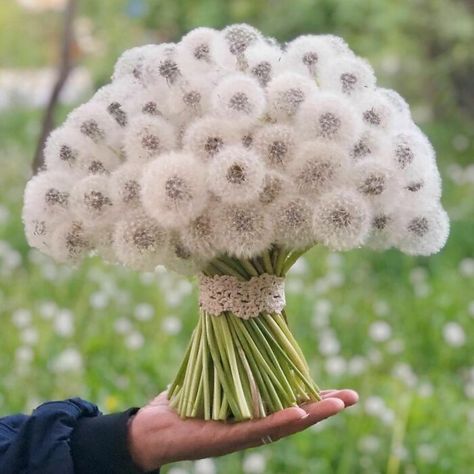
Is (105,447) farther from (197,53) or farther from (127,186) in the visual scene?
(197,53)

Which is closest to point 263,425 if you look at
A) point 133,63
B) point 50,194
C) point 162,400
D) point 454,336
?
point 162,400

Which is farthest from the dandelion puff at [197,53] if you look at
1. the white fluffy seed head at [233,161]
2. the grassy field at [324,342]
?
the grassy field at [324,342]

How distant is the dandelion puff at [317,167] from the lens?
1.13 m

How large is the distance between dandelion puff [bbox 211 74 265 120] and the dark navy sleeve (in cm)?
42

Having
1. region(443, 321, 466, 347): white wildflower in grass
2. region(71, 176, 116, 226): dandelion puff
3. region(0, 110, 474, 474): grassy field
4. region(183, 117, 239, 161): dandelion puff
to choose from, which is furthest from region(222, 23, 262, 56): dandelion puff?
region(443, 321, 466, 347): white wildflower in grass

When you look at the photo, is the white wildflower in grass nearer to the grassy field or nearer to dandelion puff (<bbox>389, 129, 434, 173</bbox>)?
the grassy field

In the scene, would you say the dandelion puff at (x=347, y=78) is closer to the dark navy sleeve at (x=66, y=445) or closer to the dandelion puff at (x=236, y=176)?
the dandelion puff at (x=236, y=176)

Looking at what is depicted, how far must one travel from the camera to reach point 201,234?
114 cm

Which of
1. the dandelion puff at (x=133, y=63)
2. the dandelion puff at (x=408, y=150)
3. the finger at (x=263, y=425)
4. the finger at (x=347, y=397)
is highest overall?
the dandelion puff at (x=133, y=63)

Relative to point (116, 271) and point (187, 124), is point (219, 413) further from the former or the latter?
point (116, 271)

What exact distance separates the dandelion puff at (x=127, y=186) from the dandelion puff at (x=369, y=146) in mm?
257

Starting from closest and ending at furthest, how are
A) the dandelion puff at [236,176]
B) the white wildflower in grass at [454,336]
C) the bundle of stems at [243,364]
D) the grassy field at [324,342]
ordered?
1. the dandelion puff at [236,176]
2. the bundle of stems at [243,364]
3. the grassy field at [324,342]
4. the white wildflower in grass at [454,336]

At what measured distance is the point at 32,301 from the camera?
141 inches

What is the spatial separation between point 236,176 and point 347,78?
212 millimetres
